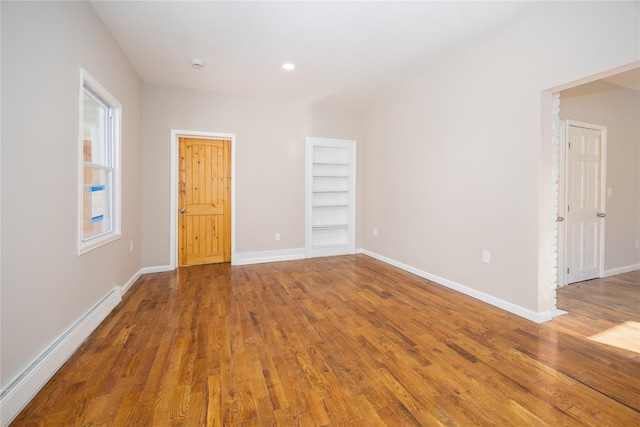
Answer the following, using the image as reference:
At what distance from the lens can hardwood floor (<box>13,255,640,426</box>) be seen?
4.92 ft

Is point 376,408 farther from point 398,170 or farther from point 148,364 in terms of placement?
point 398,170

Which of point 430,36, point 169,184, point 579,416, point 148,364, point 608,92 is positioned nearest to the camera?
point 579,416

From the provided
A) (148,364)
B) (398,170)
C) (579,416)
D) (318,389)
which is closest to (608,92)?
(398,170)

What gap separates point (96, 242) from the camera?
8.30ft

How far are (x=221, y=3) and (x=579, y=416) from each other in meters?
3.64

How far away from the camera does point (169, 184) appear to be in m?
4.28

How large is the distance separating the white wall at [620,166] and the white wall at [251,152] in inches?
136

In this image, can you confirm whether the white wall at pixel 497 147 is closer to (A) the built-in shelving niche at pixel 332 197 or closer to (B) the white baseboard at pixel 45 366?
(A) the built-in shelving niche at pixel 332 197

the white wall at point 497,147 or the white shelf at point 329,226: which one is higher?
the white wall at point 497,147

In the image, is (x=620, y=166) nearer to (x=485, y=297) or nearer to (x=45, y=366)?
(x=485, y=297)

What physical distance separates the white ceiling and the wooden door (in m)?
1.01

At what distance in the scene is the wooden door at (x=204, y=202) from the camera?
4500 millimetres

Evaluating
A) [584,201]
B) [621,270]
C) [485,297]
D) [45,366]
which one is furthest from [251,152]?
[621,270]

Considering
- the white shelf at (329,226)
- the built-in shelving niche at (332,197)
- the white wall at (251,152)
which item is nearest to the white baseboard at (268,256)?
Answer: the white wall at (251,152)
